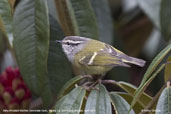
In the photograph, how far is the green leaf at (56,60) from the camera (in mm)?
1644

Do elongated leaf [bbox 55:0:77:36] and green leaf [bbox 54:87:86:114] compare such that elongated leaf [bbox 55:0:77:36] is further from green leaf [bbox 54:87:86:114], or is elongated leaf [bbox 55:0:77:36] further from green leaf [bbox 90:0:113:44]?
green leaf [bbox 90:0:113:44]

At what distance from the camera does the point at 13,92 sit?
67.9 inches

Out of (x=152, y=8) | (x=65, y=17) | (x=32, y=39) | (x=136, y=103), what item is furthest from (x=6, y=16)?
(x=152, y=8)

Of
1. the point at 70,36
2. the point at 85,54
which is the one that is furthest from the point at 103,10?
the point at 70,36

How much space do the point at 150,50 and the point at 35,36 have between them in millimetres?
1543

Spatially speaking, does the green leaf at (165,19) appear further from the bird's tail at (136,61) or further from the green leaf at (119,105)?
the green leaf at (119,105)

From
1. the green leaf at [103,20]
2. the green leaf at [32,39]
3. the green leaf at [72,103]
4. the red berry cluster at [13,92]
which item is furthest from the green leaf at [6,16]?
the green leaf at [103,20]

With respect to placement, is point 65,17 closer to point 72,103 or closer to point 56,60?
point 56,60

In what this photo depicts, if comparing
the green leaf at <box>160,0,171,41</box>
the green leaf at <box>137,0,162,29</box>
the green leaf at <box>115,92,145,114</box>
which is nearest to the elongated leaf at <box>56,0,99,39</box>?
the green leaf at <box>115,92,145,114</box>

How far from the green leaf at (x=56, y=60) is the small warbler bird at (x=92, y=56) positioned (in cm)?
4

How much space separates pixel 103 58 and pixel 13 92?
0.50m

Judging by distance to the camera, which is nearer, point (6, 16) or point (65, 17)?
point (6, 16)

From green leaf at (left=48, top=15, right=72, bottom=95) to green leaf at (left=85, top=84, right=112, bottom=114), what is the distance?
354mm

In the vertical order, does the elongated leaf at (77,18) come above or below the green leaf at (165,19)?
above
